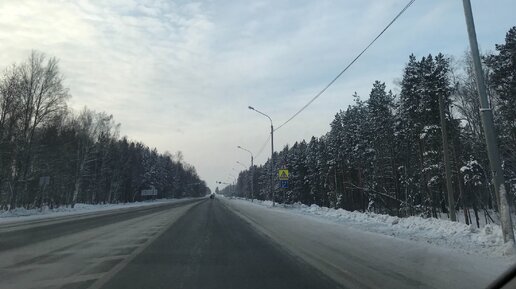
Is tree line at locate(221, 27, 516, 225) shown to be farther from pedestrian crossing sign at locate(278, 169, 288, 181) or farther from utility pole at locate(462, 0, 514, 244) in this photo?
utility pole at locate(462, 0, 514, 244)

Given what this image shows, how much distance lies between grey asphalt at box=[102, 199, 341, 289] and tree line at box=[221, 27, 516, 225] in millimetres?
31212

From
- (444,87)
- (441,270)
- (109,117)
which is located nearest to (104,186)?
(109,117)

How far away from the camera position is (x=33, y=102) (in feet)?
158

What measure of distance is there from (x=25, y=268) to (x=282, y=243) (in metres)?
7.74

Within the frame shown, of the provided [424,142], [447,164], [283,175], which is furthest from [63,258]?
[424,142]

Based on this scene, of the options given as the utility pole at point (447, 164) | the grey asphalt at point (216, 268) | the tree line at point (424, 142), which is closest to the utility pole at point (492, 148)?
the grey asphalt at point (216, 268)

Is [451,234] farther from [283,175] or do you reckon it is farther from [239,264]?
[283,175]

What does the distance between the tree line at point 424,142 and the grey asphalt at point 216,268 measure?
31.2m

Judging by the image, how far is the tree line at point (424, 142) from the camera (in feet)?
128

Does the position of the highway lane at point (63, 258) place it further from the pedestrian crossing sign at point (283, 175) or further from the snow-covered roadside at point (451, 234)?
the pedestrian crossing sign at point (283, 175)

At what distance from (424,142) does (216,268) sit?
4224 cm

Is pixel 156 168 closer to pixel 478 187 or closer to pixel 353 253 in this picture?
pixel 478 187

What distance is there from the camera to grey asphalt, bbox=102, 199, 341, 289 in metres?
7.71

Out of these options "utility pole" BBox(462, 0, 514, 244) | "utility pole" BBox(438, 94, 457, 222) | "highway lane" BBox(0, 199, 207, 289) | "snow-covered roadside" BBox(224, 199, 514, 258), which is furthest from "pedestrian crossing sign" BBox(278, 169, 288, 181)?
"utility pole" BBox(462, 0, 514, 244)
